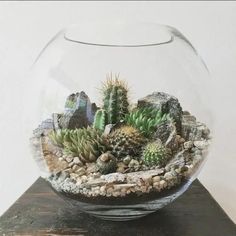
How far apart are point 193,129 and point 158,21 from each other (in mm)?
425

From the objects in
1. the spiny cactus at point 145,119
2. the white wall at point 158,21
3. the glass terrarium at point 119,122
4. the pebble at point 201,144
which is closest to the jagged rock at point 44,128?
the glass terrarium at point 119,122

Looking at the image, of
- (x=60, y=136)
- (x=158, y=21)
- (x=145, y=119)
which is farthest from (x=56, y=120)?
(x=158, y=21)

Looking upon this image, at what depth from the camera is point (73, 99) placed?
754 millimetres

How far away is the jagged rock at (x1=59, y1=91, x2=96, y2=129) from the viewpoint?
2.42ft

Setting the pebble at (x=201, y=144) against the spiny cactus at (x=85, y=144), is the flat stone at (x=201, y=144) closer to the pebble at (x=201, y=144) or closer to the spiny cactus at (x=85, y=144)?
the pebble at (x=201, y=144)

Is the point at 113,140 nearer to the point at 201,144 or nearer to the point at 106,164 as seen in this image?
the point at 106,164

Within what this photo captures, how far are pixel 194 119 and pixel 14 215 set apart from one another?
0.33 m

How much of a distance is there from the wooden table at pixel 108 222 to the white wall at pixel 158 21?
312 millimetres

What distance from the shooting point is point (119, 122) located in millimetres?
742

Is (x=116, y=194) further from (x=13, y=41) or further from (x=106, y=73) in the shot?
(x=13, y=41)

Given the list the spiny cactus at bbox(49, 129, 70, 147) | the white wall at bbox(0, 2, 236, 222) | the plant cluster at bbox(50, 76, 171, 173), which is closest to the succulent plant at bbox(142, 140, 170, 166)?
the plant cluster at bbox(50, 76, 171, 173)

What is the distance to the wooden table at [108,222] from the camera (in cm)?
77

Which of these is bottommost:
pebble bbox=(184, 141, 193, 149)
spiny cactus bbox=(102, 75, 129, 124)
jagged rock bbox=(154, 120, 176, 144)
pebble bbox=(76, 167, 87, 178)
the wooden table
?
the wooden table

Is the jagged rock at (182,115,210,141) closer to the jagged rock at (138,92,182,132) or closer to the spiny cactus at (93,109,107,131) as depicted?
the jagged rock at (138,92,182,132)
